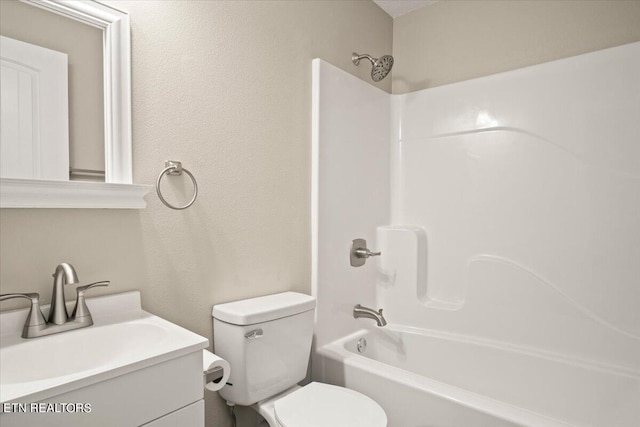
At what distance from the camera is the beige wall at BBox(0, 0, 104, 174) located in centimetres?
107

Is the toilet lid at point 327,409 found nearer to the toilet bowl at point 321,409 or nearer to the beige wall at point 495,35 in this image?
the toilet bowl at point 321,409

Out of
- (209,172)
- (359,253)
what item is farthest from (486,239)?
(209,172)

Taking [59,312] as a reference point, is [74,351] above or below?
below

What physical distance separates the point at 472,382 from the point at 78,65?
7.56 ft

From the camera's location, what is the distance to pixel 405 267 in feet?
7.86

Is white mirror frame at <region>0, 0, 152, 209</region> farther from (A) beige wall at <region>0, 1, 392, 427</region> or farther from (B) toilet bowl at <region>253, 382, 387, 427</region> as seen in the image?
(B) toilet bowl at <region>253, 382, 387, 427</region>

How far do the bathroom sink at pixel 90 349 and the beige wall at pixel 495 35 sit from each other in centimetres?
214

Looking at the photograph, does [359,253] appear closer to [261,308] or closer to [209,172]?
[261,308]

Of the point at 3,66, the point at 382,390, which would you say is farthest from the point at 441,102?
the point at 3,66

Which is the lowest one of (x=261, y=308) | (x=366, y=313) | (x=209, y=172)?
(x=366, y=313)

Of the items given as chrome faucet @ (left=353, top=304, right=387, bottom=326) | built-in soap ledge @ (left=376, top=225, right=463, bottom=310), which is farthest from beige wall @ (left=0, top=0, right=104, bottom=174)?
built-in soap ledge @ (left=376, top=225, right=463, bottom=310)

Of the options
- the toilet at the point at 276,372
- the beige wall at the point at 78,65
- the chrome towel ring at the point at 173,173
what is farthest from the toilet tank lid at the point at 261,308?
the beige wall at the point at 78,65

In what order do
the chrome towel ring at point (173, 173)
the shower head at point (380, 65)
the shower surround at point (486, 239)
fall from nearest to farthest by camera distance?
1. the chrome towel ring at point (173, 173)
2. the shower surround at point (486, 239)
3. the shower head at point (380, 65)

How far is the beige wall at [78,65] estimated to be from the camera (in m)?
1.07
